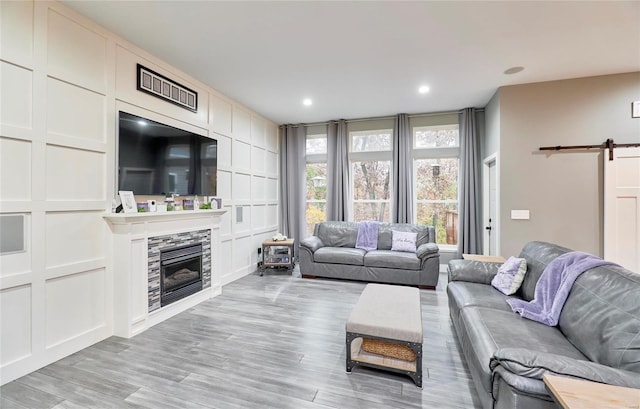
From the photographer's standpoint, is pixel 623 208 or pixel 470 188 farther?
pixel 470 188

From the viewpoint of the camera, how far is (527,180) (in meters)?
3.84

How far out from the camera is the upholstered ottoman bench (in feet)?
6.53

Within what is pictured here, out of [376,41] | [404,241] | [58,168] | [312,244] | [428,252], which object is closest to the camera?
[58,168]

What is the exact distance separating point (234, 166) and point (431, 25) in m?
3.30

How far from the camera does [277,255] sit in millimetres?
5195

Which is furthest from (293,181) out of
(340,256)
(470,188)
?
(470,188)

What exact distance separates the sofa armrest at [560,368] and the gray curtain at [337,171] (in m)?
4.31

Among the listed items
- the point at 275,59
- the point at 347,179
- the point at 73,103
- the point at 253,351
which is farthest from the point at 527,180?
the point at 73,103

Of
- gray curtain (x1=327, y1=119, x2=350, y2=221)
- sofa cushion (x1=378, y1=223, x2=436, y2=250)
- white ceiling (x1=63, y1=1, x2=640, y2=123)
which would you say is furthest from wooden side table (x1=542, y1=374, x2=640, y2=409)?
→ gray curtain (x1=327, y1=119, x2=350, y2=221)

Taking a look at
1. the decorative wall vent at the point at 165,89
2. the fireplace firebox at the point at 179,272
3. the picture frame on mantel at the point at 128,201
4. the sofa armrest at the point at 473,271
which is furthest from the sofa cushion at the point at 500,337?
the decorative wall vent at the point at 165,89

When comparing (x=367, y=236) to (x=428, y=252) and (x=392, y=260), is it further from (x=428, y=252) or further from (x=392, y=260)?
(x=428, y=252)

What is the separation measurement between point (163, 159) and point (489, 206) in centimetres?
486

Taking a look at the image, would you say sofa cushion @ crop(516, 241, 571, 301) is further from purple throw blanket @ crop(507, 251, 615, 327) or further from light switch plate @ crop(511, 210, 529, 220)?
light switch plate @ crop(511, 210, 529, 220)

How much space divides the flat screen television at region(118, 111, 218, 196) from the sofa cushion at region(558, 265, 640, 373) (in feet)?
12.4
